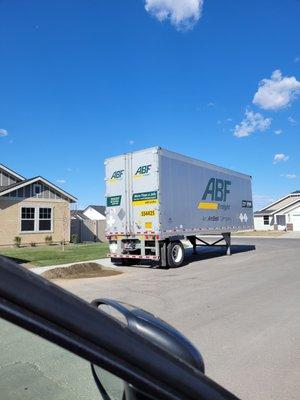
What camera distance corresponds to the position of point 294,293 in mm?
10195

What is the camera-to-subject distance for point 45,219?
2939 centimetres

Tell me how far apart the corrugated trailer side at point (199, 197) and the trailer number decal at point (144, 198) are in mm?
305

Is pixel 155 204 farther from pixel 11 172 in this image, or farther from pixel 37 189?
pixel 11 172

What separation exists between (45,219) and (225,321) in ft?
77.2

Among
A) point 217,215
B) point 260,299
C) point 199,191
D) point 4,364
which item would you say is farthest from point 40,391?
point 217,215

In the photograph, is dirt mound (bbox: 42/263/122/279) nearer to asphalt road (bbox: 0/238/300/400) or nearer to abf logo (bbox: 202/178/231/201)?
asphalt road (bbox: 0/238/300/400)

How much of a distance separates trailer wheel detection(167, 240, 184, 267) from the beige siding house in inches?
542

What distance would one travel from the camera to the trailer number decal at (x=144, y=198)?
53.6ft

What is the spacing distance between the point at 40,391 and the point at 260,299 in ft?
27.8

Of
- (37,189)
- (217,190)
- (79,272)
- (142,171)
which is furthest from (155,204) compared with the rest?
(37,189)

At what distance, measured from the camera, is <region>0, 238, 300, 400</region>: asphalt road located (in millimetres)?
1856

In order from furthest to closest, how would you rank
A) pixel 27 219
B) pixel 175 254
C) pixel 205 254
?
1. pixel 27 219
2. pixel 205 254
3. pixel 175 254

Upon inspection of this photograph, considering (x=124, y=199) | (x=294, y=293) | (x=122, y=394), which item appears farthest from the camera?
(x=124, y=199)

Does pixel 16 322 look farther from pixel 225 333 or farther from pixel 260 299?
pixel 260 299
